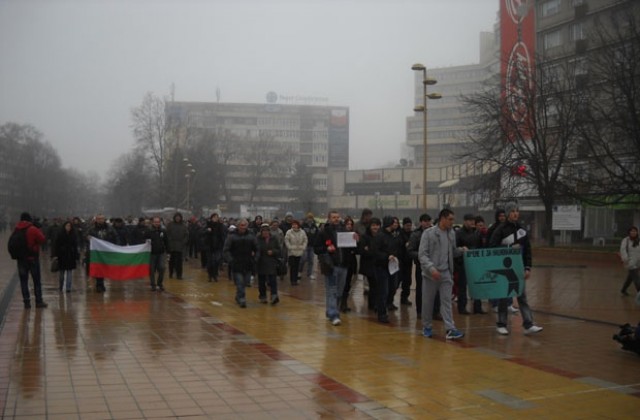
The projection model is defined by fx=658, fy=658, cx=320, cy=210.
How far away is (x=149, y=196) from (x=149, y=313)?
224 feet

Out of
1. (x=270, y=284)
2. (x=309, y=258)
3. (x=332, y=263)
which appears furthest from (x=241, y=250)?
(x=309, y=258)

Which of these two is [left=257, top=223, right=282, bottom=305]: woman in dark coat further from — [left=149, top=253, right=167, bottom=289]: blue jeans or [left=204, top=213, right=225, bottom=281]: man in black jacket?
[left=204, top=213, right=225, bottom=281]: man in black jacket

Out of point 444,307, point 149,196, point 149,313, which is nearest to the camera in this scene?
point 444,307

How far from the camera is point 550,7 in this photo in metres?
59.3

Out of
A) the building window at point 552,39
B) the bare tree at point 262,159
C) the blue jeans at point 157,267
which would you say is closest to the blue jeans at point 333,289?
the blue jeans at point 157,267

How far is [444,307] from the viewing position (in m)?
9.73

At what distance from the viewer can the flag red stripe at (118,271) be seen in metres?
15.5

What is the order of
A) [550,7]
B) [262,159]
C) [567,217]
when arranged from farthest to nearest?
[262,159]
[550,7]
[567,217]

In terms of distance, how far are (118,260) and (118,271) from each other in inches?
10.5

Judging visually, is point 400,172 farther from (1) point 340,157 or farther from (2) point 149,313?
(2) point 149,313

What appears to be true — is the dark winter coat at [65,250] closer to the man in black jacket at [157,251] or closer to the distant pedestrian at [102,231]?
the distant pedestrian at [102,231]

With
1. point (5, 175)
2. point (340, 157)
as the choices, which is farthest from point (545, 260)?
point (340, 157)

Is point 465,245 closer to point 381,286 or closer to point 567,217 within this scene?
point 381,286

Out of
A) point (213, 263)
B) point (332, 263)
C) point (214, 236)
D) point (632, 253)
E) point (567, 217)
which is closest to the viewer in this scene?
point (332, 263)
